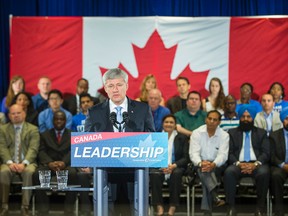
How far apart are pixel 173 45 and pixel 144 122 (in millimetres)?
5497

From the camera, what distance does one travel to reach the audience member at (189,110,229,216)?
763 cm

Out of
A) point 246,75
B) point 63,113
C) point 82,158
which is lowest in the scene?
point 82,158

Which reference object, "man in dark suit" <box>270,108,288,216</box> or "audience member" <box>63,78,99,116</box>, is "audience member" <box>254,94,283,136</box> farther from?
"audience member" <box>63,78,99,116</box>

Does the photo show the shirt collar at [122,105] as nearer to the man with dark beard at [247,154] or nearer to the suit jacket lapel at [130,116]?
the suit jacket lapel at [130,116]

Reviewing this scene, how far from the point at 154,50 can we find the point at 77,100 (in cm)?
161

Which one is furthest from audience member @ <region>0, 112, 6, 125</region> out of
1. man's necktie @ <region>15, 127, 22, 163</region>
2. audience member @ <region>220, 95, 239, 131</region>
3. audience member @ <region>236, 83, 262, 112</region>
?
audience member @ <region>236, 83, 262, 112</region>

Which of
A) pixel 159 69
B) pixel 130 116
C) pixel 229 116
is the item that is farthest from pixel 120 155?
pixel 159 69

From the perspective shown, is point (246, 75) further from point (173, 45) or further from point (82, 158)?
point (82, 158)

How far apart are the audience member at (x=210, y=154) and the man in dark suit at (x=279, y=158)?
58 cm

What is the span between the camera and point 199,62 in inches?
389

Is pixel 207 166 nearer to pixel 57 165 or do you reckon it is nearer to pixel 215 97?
pixel 215 97

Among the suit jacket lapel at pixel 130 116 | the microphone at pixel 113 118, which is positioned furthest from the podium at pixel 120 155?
the suit jacket lapel at pixel 130 116

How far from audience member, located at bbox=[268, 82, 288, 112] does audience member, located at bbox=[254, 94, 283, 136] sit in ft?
0.97

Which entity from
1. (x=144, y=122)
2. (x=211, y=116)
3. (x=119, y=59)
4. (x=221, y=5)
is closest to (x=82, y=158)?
(x=144, y=122)
